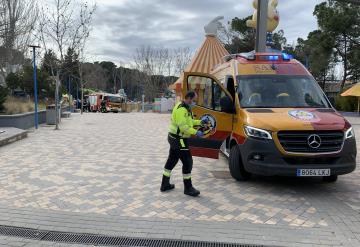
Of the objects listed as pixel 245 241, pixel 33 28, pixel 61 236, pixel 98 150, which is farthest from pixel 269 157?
pixel 33 28

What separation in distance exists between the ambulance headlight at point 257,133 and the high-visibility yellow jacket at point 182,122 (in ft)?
3.39

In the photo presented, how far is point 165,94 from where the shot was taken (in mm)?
66312

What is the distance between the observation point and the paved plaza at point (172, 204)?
199 inches

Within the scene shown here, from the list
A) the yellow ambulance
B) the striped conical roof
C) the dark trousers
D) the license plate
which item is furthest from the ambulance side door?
the striped conical roof

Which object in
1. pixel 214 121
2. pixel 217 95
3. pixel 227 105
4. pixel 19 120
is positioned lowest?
pixel 19 120

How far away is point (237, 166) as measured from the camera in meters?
7.51

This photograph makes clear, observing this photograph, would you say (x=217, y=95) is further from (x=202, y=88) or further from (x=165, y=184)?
(x=165, y=184)

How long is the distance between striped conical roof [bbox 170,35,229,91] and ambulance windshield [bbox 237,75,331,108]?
1397 centimetres

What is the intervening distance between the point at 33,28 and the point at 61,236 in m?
24.7

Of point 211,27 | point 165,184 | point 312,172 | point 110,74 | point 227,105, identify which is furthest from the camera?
point 110,74

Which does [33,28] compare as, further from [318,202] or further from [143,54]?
[143,54]

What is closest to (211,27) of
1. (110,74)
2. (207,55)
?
(207,55)

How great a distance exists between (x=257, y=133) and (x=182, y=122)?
134 centimetres

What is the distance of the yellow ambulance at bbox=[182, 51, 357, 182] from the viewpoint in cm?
659
